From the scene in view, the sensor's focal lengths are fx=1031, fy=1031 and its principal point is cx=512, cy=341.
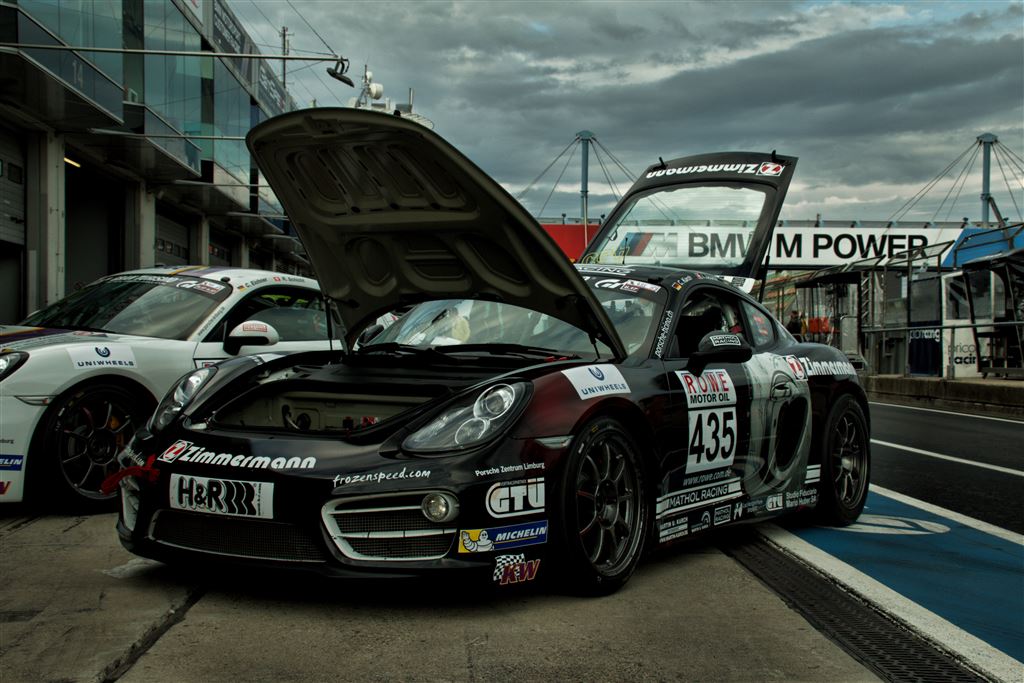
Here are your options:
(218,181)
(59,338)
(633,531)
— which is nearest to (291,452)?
(633,531)

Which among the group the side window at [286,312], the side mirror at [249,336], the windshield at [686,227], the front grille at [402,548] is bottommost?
the front grille at [402,548]

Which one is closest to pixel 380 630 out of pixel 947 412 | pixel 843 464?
pixel 843 464

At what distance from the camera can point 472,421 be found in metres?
3.76

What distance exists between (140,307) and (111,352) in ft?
2.91

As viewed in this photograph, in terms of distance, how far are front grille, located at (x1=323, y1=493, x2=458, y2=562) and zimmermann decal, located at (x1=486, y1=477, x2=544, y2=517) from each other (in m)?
0.18

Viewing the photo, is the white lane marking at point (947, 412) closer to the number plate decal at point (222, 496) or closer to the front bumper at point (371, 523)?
the front bumper at point (371, 523)

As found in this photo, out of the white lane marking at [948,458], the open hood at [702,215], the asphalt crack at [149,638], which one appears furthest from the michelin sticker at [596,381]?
the open hood at [702,215]

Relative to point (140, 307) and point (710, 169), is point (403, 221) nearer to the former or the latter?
point (140, 307)

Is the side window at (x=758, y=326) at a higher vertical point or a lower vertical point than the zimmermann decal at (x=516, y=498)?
higher

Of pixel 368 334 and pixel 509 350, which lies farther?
pixel 368 334

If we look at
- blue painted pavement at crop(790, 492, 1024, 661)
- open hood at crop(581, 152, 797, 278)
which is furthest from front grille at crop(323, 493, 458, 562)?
open hood at crop(581, 152, 797, 278)

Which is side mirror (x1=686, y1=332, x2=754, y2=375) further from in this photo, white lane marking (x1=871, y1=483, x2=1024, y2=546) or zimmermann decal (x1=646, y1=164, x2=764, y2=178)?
zimmermann decal (x1=646, y1=164, x2=764, y2=178)

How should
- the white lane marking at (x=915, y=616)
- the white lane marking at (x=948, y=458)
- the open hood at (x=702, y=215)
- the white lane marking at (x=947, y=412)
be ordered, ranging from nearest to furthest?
the white lane marking at (x=915, y=616)
the white lane marking at (x=948, y=458)
the open hood at (x=702, y=215)
the white lane marking at (x=947, y=412)

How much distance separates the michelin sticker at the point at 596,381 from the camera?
4.01m
